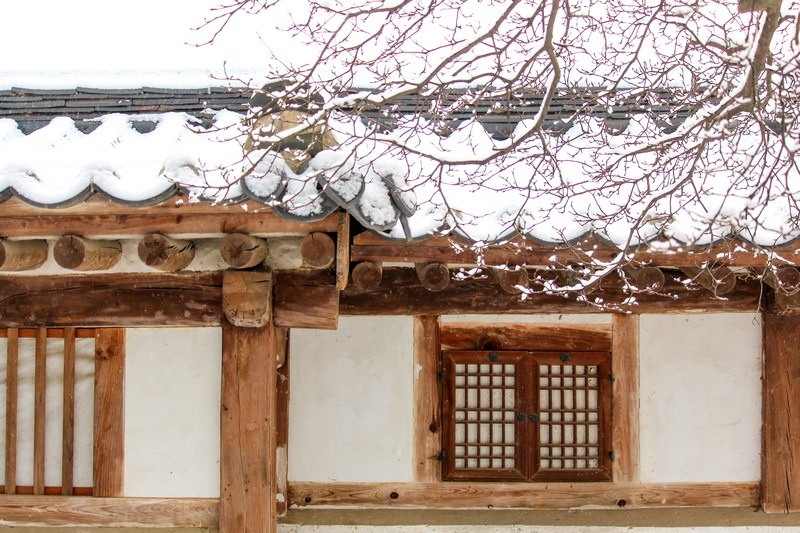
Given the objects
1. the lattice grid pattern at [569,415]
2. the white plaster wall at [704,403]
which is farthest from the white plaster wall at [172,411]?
the white plaster wall at [704,403]

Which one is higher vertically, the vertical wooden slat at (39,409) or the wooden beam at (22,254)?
the wooden beam at (22,254)

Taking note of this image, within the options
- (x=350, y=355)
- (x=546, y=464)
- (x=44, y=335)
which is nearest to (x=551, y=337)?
(x=546, y=464)

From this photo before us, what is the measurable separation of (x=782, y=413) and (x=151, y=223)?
3594 mm

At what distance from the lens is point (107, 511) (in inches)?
151

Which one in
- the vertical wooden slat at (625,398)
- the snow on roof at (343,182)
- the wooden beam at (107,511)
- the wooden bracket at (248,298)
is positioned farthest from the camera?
the vertical wooden slat at (625,398)

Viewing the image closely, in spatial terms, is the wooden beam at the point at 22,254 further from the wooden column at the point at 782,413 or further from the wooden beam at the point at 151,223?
the wooden column at the point at 782,413

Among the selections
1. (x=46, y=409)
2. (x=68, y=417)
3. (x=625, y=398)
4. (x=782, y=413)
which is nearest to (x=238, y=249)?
(x=68, y=417)

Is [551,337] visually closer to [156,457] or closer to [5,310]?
[156,457]

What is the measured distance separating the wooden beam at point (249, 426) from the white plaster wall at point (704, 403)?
224 centimetres

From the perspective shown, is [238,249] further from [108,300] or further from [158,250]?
[108,300]

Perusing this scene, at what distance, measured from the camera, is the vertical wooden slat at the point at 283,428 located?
4.31 meters

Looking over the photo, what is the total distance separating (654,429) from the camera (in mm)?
4383

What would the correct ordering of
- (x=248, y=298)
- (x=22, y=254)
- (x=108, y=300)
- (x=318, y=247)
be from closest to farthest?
(x=318, y=247) < (x=22, y=254) < (x=248, y=298) < (x=108, y=300)

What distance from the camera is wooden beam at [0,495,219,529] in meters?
3.81
